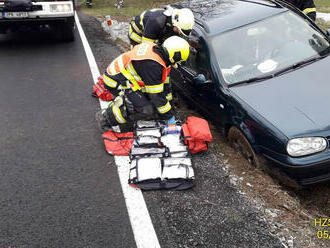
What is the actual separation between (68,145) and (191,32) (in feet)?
7.41

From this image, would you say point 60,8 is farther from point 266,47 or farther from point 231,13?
point 266,47

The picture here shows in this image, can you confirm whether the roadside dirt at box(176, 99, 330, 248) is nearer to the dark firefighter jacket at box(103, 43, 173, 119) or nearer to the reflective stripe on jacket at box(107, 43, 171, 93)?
the dark firefighter jacket at box(103, 43, 173, 119)

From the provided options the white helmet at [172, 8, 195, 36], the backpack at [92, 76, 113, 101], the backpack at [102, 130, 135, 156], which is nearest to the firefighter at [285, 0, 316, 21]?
the white helmet at [172, 8, 195, 36]

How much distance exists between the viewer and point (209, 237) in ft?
10.3

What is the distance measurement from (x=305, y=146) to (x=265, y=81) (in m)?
1.03

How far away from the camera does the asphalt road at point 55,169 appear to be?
10.6 ft

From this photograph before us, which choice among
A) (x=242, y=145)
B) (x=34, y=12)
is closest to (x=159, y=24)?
(x=242, y=145)

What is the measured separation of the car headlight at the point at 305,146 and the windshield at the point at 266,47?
1.13 meters

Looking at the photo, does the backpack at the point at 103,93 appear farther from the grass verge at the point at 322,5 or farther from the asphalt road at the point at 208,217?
the grass verge at the point at 322,5

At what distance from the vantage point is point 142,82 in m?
4.69

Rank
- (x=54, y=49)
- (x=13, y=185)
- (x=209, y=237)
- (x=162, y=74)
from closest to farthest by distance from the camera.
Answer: (x=209, y=237)
(x=13, y=185)
(x=162, y=74)
(x=54, y=49)

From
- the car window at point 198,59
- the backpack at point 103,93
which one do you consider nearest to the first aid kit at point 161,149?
the car window at point 198,59

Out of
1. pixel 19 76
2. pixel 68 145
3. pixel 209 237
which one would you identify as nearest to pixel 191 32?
pixel 68 145

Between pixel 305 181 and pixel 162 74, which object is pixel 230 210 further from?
pixel 162 74
